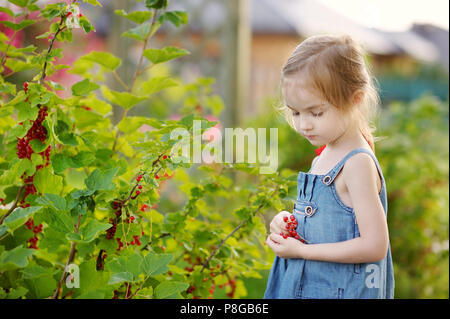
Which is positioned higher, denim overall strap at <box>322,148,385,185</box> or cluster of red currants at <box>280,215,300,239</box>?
denim overall strap at <box>322,148,385,185</box>

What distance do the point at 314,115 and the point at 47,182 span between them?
0.68m

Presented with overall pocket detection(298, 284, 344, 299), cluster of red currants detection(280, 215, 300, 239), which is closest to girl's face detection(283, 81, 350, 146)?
cluster of red currants detection(280, 215, 300, 239)

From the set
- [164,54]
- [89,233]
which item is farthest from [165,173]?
[164,54]

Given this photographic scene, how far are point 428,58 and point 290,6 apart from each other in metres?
4.74

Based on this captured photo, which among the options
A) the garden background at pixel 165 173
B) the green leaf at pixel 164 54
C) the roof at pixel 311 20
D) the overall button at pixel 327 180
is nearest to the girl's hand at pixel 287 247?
the overall button at pixel 327 180

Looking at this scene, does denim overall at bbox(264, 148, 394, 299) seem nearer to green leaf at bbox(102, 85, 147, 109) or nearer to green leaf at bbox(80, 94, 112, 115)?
green leaf at bbox(102, 85, 147, 109)

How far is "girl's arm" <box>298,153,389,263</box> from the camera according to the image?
1046 millimetres

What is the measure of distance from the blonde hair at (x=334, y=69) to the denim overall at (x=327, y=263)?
13 cm

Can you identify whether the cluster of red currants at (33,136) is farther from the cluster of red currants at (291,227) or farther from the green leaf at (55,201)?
the cluster of red currants at (291,227)

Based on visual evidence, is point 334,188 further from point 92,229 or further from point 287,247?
point 92,229

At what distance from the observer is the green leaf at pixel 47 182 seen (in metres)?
1.27

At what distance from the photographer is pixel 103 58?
4.99 feet

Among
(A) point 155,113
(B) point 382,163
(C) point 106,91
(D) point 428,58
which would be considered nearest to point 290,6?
(D) point 428,58
